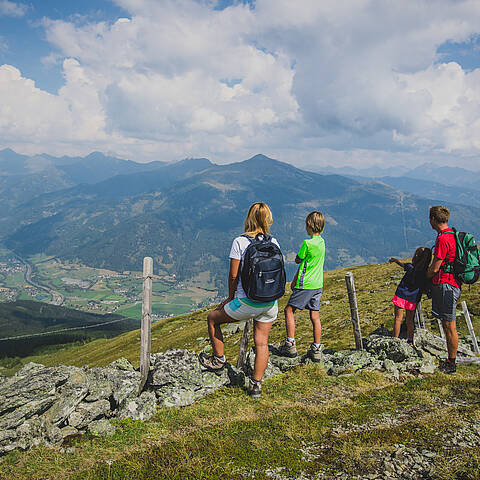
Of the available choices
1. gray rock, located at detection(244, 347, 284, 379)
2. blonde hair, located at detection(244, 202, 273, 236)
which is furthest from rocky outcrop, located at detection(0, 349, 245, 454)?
blonde hair, located at detection(244, 202, 273, 236)

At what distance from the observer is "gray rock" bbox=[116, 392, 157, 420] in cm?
859

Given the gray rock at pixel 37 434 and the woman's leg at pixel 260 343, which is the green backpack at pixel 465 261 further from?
the gray rock at pixel 37 434

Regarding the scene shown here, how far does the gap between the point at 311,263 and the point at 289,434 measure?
16.6 feet

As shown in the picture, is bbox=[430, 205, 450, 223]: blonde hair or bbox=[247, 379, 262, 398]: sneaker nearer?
bbox=[247, 379, 262, 398]: sneaker

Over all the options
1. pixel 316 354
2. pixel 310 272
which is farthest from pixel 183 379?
pixel 310 272

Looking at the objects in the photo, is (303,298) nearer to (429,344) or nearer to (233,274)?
(233,274)

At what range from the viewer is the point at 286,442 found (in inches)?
273

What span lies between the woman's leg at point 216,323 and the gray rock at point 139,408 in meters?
2.31

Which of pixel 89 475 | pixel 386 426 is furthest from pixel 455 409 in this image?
pixel 89 475

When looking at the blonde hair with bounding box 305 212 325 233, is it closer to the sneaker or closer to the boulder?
the sneaker

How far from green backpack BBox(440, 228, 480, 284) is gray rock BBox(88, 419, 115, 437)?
10.8 meters

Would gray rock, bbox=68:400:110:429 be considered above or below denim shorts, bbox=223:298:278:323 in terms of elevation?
below

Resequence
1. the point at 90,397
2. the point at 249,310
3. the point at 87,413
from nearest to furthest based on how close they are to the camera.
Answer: the point at 249,310, the point at 87,413, the point at 90,397

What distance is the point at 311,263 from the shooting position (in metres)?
10.4
